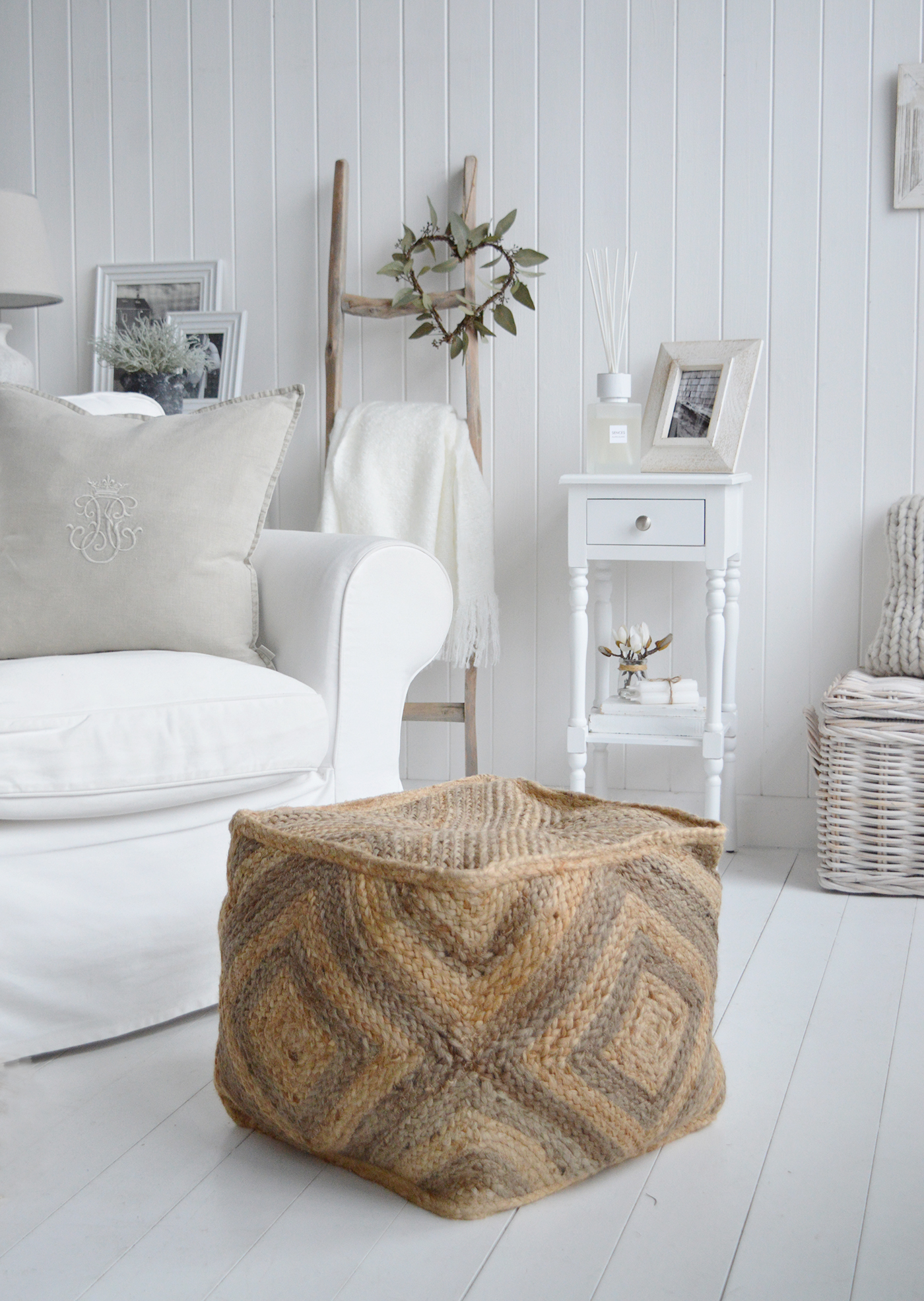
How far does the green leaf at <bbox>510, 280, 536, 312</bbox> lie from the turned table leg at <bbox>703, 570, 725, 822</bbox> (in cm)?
69

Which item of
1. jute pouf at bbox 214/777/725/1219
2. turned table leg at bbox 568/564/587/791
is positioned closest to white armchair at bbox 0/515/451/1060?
jute pouf at bbox 214/777/725/1219

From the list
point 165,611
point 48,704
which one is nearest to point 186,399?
point 165,611

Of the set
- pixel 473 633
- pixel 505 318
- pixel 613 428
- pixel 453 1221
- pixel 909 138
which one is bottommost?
pixel 453 1221

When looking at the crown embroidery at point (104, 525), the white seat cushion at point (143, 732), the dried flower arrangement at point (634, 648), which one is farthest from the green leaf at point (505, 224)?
the white seat cushion at point (143, 732)

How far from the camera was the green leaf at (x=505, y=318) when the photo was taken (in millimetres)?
2523

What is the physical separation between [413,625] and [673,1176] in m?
0.83

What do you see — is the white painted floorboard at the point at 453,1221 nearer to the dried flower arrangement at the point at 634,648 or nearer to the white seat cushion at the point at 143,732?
the white seat cushion at the point at 143,732

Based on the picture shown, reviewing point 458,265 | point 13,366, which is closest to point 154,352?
point 13,366

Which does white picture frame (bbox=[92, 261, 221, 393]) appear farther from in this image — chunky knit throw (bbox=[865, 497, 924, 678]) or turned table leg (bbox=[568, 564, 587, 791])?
chunky knit throw (bbox=[865, 497, 924, 678])

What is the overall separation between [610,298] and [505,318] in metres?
0.22

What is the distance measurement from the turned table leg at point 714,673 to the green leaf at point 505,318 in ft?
2.22

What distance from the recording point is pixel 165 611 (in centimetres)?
172

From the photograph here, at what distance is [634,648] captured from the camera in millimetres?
2455

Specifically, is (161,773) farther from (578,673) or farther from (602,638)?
(602,638)
